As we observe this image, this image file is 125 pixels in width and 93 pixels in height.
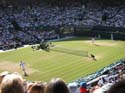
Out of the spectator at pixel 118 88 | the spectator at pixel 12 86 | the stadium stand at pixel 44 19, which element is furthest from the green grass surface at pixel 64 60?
the spectator at pixel 118 88

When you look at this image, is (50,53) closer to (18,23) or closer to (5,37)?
(5,37)

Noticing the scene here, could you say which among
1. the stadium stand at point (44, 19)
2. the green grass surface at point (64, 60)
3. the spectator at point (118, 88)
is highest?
the spectator at point (118, 88)

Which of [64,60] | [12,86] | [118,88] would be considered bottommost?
[64,60]

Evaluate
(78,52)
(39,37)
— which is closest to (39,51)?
(78,52)

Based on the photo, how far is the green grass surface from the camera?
29.6 meters

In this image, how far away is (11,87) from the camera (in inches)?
221

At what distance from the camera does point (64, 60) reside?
34.1m

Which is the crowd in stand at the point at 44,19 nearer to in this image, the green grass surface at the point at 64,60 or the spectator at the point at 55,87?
the green grass surface at the point at 64,60

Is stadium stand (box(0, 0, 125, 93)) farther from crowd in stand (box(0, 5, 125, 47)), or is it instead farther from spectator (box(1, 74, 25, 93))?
spectator (box(1, 74, 25, 93))

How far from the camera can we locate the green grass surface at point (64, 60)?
97.2 ft

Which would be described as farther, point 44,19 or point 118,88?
point 44,19

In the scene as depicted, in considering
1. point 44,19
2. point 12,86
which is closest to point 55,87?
point 12,86

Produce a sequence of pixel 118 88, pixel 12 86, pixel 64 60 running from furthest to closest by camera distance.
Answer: pixel 64 60
pixel 12 86
pixel 118 88

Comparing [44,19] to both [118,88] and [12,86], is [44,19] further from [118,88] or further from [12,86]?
[118,88]
